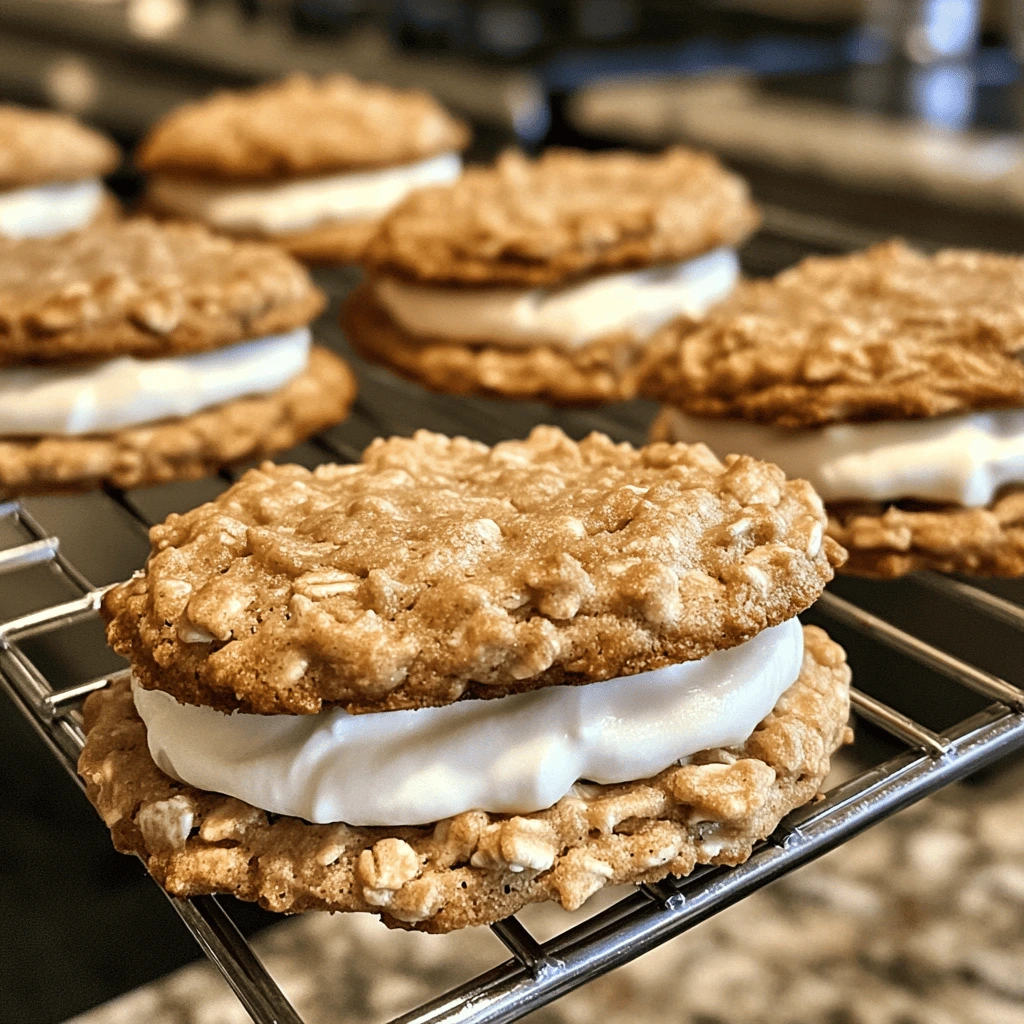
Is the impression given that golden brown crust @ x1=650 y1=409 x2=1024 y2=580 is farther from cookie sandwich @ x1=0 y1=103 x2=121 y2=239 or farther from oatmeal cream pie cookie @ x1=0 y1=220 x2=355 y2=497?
cookie sandwich @ x1=0 y1=103 x2=121 y2=239

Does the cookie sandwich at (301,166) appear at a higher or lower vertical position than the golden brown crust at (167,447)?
higher

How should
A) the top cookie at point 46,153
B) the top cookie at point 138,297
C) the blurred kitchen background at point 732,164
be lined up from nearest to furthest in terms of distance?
the blurred kitchen background at point 732,164 < the top cookie at point 138,297 < the top cookie at point 46,153

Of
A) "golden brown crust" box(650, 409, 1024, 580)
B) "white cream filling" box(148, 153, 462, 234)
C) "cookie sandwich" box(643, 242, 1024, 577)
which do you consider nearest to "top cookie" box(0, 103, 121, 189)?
"white cream filling" box(148, 153, 462, 234)

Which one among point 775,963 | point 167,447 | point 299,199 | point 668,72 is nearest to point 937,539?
point 775,963

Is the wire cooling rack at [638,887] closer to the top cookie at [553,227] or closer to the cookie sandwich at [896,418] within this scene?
the cookie sandwich at [896,418]

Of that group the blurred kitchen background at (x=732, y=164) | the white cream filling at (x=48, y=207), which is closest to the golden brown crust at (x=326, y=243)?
the white cream filling at (x=48, y=207)

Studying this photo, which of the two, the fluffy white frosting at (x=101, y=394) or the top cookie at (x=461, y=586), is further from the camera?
the fluffy white frosting at (x=101, y=394)

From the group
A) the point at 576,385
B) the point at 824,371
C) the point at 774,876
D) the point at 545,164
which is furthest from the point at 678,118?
the point at 774,876

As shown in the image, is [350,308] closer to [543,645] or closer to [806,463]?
[806,463]
